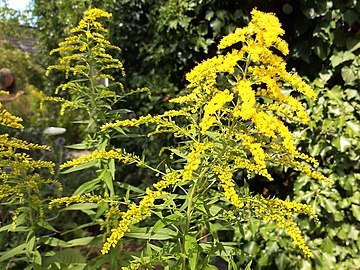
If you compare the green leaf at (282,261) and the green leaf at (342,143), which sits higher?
the green leaf at (342,143)

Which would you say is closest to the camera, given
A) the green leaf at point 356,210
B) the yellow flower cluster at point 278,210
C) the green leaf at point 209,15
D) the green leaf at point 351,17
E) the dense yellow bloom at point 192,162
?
the dense yellow bloom at point 192,162

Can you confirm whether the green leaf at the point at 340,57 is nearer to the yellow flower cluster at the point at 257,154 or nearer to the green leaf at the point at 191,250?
the yellow flower cluster at the point at 257,154

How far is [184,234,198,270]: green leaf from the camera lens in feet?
4.54

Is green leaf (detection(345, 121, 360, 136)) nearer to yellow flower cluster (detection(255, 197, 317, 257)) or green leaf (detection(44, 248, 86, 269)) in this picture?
yellow flower cluster (detection(255, 197, 317, 257))

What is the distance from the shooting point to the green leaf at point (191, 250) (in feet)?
4.54

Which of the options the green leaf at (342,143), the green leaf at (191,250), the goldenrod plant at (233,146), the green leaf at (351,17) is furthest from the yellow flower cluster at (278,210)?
the green leaf at (351,17)

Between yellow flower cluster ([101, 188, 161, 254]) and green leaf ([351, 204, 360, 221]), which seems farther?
green leaf ([351, 204, 360, 221])

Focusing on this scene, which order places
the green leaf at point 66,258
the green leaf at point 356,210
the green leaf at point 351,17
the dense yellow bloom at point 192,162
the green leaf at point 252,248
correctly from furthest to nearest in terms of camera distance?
the green leaf at point 252,248
the green leaf at point 356,210
the green leaf at point 351,17
the green leaf at point 66,258
the dense yellow bloom at point 192,162

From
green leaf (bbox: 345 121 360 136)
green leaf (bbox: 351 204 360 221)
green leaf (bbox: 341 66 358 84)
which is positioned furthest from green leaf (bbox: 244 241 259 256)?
green leaf (bbox: 341 66 358 84)

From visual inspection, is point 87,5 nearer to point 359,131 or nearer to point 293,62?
point 293,62

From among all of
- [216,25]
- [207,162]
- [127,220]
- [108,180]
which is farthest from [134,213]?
[216,25]

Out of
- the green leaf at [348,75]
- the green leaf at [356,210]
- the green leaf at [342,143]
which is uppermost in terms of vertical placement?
the green leaf at [348,75]

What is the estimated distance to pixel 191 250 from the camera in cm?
143

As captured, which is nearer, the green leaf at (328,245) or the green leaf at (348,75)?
the green leaf at (348,75)
